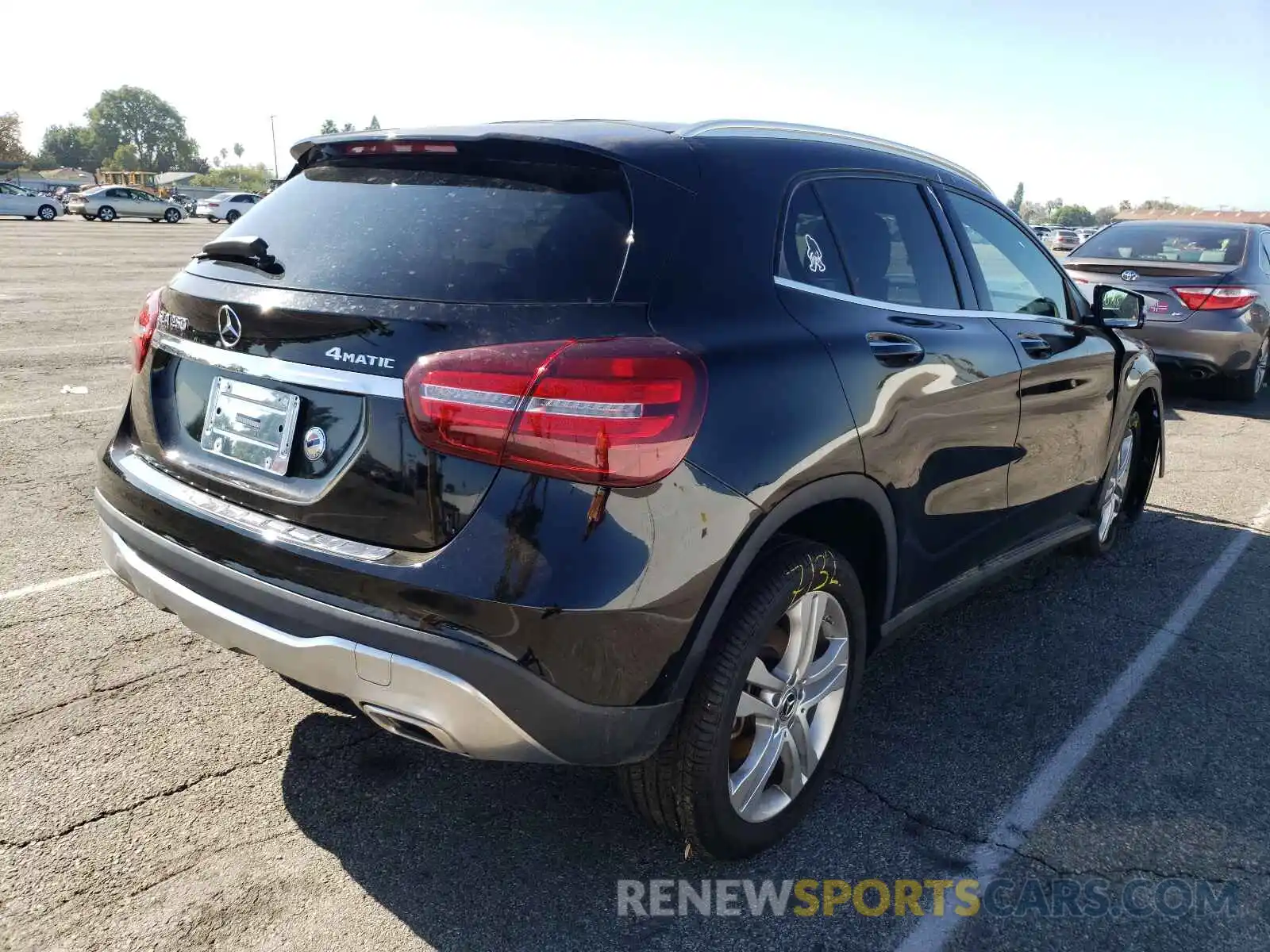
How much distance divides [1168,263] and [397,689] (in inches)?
373

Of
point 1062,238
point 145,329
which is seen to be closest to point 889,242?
point 145,329

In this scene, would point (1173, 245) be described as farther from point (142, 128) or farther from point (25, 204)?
point (142, 128)

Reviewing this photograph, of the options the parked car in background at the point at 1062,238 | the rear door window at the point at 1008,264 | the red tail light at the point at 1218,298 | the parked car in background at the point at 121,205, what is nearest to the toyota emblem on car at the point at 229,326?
the rear door window at the point at 1008,264

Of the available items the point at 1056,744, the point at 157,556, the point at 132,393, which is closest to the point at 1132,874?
the point at 1056,744

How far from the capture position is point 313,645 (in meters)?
2.16

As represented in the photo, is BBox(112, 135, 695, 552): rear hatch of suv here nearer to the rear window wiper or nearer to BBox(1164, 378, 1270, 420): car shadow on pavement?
the rear window wiper

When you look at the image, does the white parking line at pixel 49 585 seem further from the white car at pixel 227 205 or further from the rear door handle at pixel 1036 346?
the white car at pixel 227 205

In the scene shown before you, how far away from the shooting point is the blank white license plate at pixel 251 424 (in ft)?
7.55

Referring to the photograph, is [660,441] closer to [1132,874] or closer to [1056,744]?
[1132,874]

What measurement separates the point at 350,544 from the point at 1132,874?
2.21 meters

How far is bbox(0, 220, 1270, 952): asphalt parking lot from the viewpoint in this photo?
2396mm

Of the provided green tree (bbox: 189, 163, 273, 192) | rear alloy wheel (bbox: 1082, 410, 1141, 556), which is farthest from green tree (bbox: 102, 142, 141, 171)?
rear alloy wheel (bbox: 1082, 410, 1141, 556)

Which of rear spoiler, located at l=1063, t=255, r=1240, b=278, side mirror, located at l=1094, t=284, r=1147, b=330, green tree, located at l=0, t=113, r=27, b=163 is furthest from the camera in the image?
green tree, located at l=0, t=113, r=27, b=163

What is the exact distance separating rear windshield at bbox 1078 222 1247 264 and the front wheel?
8.24 metres
